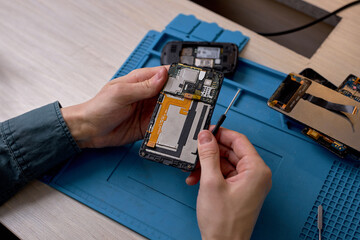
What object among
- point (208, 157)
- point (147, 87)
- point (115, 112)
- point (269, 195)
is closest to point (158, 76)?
point (147, 87)

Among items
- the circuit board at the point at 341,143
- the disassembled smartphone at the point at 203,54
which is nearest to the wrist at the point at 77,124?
the disassembled smartphone at the point at 203,54

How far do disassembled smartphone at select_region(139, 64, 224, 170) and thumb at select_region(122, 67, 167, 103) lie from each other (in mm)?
23

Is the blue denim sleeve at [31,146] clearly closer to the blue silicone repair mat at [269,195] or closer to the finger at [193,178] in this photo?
the blue silicone repair mat at [269,195]

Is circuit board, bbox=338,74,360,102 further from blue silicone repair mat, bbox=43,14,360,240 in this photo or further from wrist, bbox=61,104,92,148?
wrist, bbox=61,104,92,148

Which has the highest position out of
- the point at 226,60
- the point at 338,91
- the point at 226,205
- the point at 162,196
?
the point at 338,91

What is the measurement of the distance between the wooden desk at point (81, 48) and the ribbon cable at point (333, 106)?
18 cm

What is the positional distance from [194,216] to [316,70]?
0.71 meters

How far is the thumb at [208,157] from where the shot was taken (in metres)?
0.71

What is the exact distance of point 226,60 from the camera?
3.51 ft

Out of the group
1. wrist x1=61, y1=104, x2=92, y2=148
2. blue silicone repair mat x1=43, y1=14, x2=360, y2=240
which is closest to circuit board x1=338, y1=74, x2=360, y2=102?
blue silicone repair mat x1=43, y1=14, x2=360, y2=240

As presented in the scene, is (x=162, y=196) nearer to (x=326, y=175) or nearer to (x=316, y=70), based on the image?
(x=326, y=175)

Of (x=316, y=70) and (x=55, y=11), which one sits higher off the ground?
(x=316, y=70)

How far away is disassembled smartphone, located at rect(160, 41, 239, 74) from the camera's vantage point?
1.06 meters

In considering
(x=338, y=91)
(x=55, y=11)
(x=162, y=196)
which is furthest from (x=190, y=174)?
(x=55, y=11)
